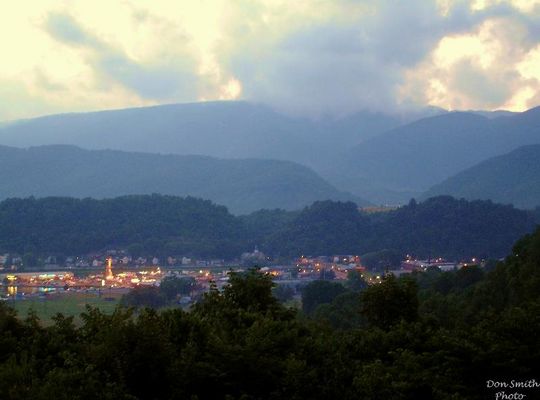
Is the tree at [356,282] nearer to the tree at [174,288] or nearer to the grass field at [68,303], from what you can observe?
the tree at [174,288]

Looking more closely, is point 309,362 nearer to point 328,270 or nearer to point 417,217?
point 328,270

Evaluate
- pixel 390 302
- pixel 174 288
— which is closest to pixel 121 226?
pixel 174 288

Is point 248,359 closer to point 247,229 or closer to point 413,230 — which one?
point 413,230

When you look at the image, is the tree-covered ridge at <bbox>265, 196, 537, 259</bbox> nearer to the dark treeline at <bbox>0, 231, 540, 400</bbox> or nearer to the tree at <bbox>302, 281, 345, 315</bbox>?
the tree at <bbox>302, 281, 345, 315</bbox>

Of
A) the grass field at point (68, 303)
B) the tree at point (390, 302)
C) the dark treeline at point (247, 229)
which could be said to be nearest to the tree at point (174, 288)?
the grass field at point (68, 303)

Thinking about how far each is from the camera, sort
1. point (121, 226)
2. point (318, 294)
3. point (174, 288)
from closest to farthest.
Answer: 1. point (318, 294)
2. point (174, 288)
3. point (121, 226)

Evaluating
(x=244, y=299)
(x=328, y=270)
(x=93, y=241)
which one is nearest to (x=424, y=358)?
(x=244, y=299)
